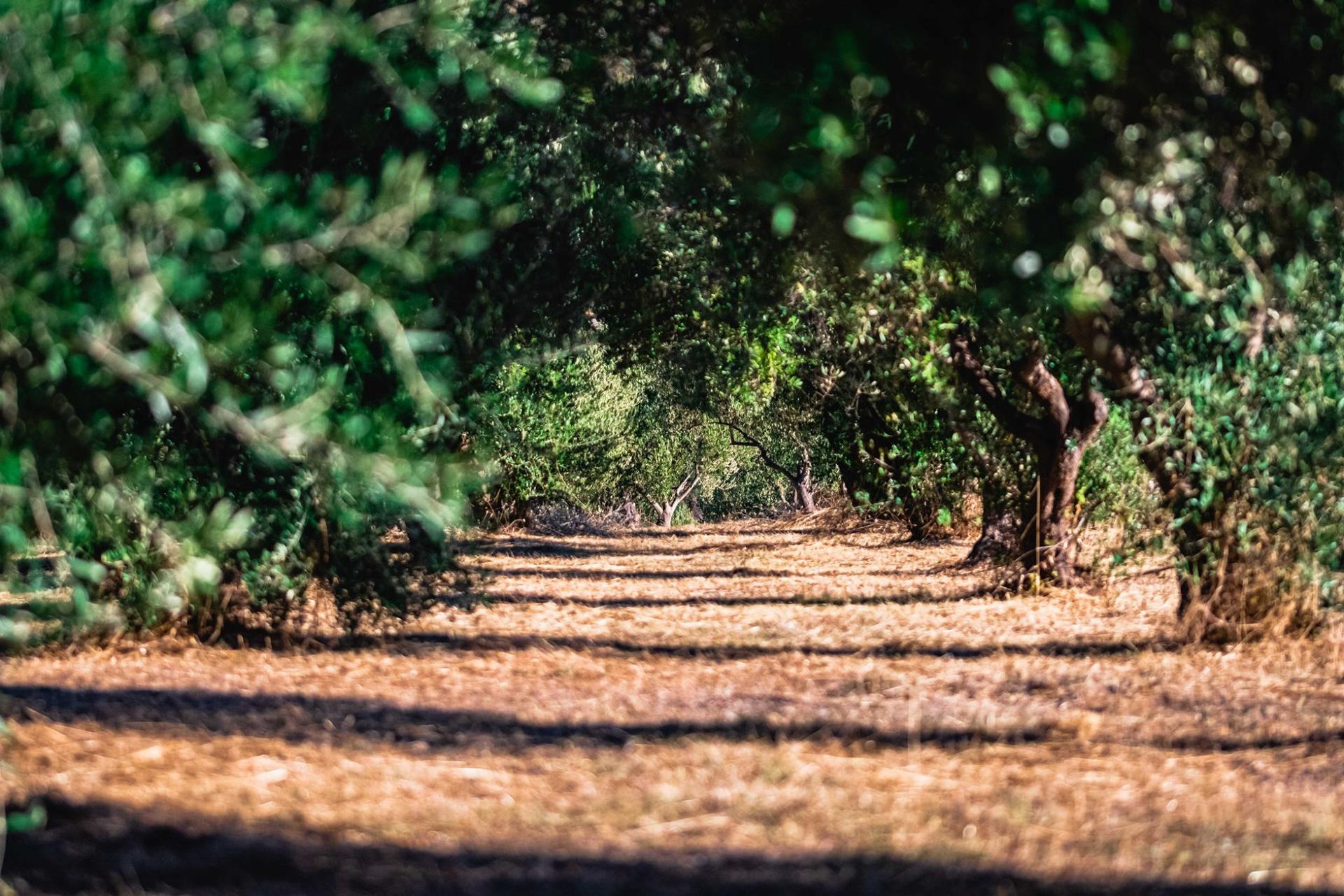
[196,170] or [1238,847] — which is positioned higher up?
[196,170]

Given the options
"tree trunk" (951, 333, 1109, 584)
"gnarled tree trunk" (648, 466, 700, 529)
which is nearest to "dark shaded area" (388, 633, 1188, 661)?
"tree trunk" (951, 333, 1109, 584)

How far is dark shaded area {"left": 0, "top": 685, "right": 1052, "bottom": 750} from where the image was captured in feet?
23.1

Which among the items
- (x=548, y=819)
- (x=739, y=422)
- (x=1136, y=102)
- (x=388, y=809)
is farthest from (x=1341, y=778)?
(x=739, y=422)

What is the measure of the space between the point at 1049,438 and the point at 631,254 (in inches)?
167

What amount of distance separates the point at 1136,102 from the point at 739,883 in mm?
3625

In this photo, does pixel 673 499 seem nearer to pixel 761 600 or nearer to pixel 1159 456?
pixel 761 600

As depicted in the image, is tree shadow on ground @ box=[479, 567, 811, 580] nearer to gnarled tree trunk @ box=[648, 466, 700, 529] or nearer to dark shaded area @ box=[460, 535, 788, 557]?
dark shaded area @ box=[460, 535, 788, 557]

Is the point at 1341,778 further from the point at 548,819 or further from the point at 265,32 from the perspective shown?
the point at 265,32

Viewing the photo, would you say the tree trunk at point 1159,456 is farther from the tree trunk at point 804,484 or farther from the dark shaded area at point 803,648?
the tree trunk at point 804,484

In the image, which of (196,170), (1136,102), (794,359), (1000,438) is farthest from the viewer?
(794,359)

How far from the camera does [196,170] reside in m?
7.71

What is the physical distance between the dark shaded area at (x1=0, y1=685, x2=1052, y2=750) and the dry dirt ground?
0.03 metres

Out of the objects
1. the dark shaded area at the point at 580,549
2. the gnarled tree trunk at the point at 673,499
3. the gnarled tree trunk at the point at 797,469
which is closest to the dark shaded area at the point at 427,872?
the dark shaded area at the point at 580,549

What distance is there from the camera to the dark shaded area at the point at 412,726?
23.1 ft
